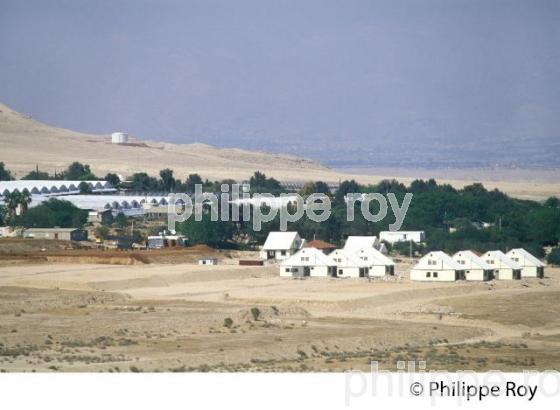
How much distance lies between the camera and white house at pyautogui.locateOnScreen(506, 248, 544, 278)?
36750mm

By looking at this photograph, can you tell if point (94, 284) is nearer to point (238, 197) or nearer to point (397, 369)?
point (397, 369)

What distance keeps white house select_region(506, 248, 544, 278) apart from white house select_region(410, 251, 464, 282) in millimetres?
1814

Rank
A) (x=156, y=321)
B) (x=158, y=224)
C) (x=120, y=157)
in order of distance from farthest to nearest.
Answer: (x=120, y=157) → (x=158, y=224) → (x=156, y=321)

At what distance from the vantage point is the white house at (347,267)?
3703 centimetres

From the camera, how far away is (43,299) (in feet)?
95.6

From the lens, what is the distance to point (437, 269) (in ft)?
118

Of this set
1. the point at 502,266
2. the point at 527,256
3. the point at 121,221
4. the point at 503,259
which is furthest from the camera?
the point at 121,221

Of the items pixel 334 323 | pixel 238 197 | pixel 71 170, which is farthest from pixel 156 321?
pixel 71 170

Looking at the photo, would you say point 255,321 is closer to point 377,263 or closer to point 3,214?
point 377,263

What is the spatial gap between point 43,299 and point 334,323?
6.05 m

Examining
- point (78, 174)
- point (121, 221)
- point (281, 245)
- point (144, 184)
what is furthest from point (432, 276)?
point (78, 174)

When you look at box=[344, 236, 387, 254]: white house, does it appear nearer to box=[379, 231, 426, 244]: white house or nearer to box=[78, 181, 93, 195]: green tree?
box=[379, 231, 426, 244]: white house

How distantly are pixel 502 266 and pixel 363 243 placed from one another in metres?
5.25

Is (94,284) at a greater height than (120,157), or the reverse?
(120,157)
